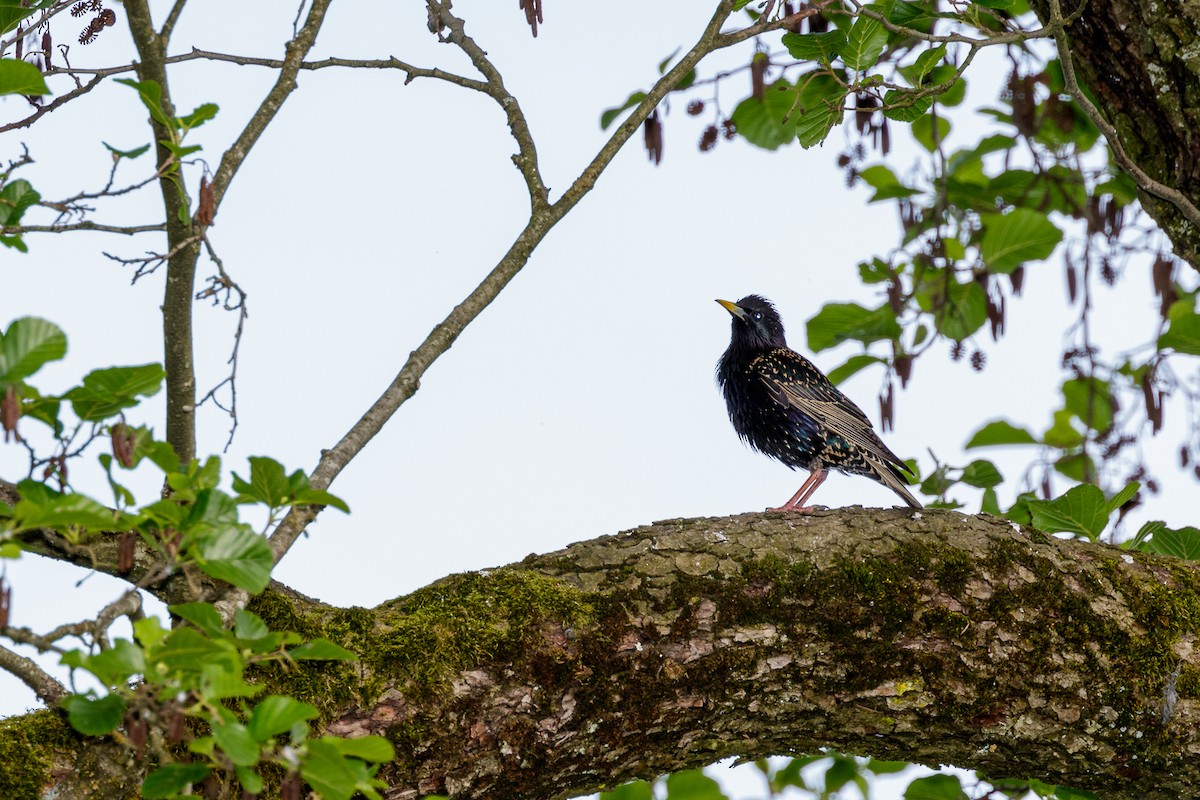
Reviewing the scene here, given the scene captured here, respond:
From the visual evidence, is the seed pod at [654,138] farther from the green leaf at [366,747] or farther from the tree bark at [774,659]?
the green leaf at [366,747]

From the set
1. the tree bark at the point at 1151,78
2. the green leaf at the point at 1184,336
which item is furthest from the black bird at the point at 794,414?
the tree bark at the point at 1151,78

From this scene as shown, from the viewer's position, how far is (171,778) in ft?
6.49

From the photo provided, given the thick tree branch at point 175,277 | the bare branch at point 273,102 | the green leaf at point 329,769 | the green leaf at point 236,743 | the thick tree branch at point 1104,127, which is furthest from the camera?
the thick tree branch at point 1104,127

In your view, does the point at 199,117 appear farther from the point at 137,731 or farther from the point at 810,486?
the point at 810,486

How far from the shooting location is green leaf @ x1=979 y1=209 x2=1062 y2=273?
490 centimetres

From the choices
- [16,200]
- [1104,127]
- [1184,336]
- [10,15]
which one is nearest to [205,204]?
[16,200]

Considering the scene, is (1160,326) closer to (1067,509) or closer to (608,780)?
(1067,509)

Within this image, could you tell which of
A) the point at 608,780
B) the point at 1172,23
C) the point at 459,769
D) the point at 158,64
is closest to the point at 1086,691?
the point at 608,780

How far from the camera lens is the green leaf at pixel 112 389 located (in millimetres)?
2045

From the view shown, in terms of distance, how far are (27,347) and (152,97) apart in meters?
0.99

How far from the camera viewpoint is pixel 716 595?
3311 mm

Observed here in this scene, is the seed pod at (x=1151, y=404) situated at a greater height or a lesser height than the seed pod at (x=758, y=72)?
lesser

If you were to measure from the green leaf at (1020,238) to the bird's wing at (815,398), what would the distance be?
1207 millimetres

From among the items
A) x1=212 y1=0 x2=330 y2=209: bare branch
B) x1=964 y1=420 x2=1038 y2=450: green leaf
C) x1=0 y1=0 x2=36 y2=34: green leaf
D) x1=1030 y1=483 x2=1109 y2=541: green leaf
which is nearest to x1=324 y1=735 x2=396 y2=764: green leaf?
x1=212 y1=0 x2=330 y2=209: bare branch
